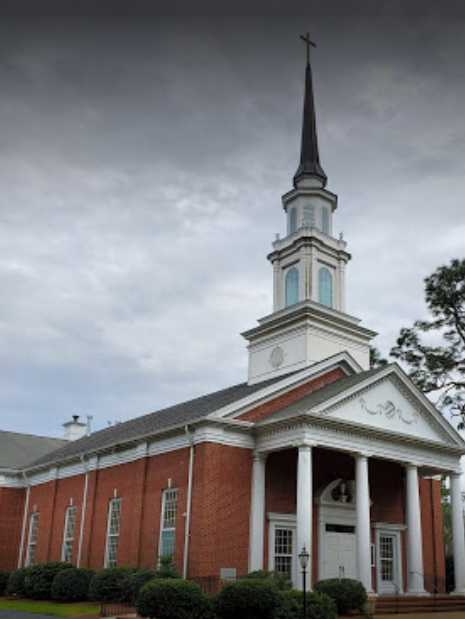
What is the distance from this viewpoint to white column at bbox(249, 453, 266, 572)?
25609 mm

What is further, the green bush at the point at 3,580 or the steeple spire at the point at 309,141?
the steeple spire at the point at 309,141

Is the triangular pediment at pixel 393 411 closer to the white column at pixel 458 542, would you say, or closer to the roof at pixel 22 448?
the white column at pixel 458 542

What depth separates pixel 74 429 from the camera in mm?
53625

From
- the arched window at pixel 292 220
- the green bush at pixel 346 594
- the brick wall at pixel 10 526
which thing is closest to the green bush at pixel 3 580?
the brick wall at pixel 10 526

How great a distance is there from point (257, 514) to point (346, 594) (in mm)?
4744

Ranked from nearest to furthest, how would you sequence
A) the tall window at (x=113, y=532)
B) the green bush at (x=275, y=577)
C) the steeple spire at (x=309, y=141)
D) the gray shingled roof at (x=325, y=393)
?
the green bush at (x=275, y=577) → the gray shingled roof at (x=325, y=393) → the tall window at (x=113, y=532) → the steeple spire at (x=309, y=141)

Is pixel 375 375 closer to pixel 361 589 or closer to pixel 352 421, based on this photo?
pixel 352 421

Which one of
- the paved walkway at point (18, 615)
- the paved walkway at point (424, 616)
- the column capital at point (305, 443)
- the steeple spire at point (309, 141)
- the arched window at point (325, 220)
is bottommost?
the paved walkway at point (18, 615)

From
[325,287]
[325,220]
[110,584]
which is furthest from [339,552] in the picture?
[325,220]

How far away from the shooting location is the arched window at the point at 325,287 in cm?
3419

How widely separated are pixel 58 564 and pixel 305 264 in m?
17.3

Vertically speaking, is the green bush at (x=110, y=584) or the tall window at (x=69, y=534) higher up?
the tall window at (x=69, y=534)

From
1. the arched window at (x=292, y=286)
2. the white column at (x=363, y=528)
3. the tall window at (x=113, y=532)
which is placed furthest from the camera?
the arched window at (x=292, y=286)

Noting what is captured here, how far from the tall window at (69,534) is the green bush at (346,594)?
15.6 meters
